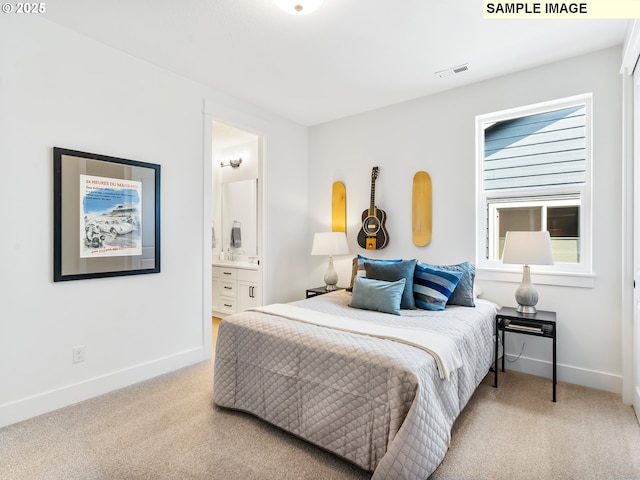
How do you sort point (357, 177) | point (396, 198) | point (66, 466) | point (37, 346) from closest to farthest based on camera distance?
point (66, 466) < point (37, 346) < point (396, 198) < point (357, 177)

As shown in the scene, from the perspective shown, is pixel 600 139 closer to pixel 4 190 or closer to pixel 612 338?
pixel 612 338

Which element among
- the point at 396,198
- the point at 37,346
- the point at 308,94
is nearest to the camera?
the point at 37,346

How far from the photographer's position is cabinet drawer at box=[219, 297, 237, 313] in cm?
462

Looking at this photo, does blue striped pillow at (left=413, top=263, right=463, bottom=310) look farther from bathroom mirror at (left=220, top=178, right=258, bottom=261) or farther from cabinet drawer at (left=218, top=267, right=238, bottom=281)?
cabinet drawer at (left=218, top=267, right=238, bottom=281)

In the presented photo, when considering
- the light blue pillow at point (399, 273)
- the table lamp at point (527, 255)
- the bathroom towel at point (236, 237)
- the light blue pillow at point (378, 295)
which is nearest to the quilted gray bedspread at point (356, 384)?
the light blue pillow at point (378, 295)

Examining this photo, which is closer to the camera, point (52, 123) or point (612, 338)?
point (52, 123)

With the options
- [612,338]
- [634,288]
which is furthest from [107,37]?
[612,338]

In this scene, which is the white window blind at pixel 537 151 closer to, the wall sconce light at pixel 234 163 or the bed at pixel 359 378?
the bed at pixel 359 378

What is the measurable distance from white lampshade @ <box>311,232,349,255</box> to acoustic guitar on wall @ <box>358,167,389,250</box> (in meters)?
0.25

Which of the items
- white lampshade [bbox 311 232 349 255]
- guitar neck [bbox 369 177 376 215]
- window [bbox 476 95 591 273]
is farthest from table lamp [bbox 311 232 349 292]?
window [bbox 476 95 591 273]

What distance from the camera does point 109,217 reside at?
8.50 feet

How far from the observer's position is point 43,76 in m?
2.28

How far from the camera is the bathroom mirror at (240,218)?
4.73 m

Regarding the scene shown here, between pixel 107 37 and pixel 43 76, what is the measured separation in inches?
20.2
